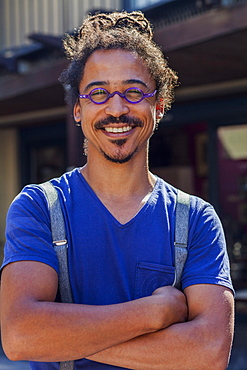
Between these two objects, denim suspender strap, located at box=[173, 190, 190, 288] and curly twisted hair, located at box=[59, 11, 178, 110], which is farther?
curly twisted hair, located at box=[59, 11, 178, 110]

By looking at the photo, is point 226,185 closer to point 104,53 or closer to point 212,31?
point 212,31

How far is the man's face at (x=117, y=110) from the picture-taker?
2.23 metres

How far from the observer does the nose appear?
2.22 m

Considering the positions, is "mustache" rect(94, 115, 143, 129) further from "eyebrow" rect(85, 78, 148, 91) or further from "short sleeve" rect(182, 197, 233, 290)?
"short sleeve" rect(182, 197, 233, 290)

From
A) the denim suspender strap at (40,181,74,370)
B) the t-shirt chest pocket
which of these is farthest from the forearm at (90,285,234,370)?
the denim suspender strap at (40,181,74,370)

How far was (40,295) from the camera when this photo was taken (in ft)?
6.54

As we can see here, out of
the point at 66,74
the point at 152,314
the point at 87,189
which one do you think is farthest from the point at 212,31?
the point at 152,314

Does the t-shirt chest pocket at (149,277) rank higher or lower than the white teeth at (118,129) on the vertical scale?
lower

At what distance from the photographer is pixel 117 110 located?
2217 mm

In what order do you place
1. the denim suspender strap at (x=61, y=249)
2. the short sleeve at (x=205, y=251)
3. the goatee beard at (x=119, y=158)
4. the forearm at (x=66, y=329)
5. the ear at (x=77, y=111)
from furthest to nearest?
the ear at (x=77, y=111) → the goatee beard at (x=119, y=158) → the short sleeve at (x=205, y=251) → the denim suspender strap at (x=61, y=249) → the forearm at (x=66, y=329)

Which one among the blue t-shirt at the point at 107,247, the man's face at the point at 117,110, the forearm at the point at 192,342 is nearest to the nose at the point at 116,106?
the man's face at the point at 117,110

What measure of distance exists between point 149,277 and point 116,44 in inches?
33.2

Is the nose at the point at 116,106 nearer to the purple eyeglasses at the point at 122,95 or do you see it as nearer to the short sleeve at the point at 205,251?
the purple eyeglasses at the point at 122,95

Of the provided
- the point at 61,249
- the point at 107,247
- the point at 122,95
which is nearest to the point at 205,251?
the point at 107,247
